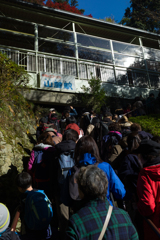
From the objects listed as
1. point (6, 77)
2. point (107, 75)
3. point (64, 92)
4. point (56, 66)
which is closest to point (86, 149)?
point (6, 77)

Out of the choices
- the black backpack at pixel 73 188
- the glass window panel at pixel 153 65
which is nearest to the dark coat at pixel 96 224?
the black backpack at pixel 73 188

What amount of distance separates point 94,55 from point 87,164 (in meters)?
11.7

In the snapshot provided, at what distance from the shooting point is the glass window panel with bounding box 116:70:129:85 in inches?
500

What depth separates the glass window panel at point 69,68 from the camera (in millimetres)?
11125

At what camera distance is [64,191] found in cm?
245

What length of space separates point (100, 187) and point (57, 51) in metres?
12.1

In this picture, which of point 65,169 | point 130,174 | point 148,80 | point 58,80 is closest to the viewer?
point 130,174

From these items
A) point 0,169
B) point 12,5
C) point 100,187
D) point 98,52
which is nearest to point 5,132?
point 0,169

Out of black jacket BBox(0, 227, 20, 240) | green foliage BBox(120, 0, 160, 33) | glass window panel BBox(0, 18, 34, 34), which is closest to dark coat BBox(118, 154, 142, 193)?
black jacket BBox(0, 227, 20, 240)

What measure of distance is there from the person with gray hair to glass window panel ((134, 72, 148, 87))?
12.6 m

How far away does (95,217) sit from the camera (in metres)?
1.45

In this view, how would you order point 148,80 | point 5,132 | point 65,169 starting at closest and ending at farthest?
point 65,169 < point 5,132 < point 148,80

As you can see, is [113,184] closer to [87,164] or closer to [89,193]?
[87,164]

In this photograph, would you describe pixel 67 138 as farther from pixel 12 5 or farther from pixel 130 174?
pixel 12 5
